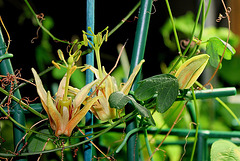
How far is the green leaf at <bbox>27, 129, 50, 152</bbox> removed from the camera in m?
0.50

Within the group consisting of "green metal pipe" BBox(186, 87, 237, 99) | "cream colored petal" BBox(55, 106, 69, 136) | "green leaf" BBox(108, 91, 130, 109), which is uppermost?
"green leaf" BBox(108, 91, 130, 109)

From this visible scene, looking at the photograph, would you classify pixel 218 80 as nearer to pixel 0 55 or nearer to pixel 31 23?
pixel 31 23

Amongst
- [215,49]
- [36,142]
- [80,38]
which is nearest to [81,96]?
[36,142]

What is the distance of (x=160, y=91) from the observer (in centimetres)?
44

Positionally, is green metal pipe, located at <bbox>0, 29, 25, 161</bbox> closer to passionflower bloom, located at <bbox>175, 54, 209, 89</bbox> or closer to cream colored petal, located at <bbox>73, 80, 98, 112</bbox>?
cream colored petal, located at <bbox>73, 80, 98, 112</bbox>

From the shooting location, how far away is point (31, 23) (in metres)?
1.13

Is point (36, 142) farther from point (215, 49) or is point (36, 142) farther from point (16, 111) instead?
point (215, 49)

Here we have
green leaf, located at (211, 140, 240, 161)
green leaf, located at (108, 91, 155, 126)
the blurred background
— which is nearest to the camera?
green leaf, located at (108, 91, 155, 126)

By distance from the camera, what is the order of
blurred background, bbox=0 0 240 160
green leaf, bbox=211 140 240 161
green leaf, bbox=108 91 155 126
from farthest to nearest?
blurred background, bbox=0 0 240 160 → green leaf, bbox=211 140 240 161 → green leaf, bbox=108 91 155 126

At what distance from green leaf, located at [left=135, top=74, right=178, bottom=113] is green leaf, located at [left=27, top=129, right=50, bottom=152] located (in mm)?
169

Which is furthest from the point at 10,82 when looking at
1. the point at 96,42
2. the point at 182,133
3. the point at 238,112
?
the point at 238,112

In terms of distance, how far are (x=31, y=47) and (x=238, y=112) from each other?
0.84m

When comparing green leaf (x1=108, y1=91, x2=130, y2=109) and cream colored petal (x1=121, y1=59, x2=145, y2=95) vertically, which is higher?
Answer: cream colored petal (x1=121, y1=59, x2=145, y2=95)

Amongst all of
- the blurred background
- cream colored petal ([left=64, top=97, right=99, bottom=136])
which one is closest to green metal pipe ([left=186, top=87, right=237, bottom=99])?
cream colored petal ([left=64, top=97, right=99, bottom=136])
